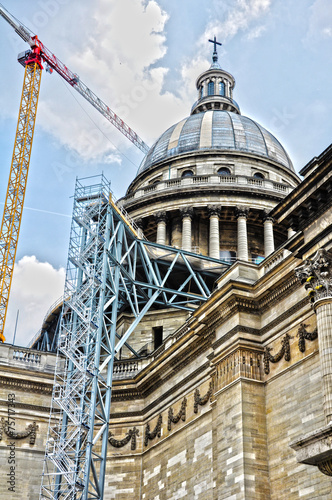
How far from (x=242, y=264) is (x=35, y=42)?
212 feet

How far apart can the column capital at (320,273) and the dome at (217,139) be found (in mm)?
Answer: 47230

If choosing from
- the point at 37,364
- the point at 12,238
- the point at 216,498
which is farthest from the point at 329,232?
the point at 12,238

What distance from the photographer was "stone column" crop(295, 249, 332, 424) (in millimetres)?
25688

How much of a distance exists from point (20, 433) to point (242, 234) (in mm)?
29960

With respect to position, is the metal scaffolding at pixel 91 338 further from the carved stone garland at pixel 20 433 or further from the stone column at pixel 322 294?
the stone column at pixel 322 294

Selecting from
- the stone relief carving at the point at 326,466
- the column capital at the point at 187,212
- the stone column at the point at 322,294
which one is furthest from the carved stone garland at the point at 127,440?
the column capital at the point at 187,212

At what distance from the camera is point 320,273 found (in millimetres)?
26672

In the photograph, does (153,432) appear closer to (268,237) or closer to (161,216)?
(268,237)

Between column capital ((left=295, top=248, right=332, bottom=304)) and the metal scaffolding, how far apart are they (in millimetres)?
17145

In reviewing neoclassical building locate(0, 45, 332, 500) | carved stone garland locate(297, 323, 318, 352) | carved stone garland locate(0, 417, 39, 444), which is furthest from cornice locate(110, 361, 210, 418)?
carved stone garland locate(297, 323, 318, 352)

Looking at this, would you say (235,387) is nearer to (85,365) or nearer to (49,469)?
(85,365)

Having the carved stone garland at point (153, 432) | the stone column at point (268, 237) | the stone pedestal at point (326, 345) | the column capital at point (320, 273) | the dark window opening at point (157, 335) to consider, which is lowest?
the stone pedestal at point (326, 345)

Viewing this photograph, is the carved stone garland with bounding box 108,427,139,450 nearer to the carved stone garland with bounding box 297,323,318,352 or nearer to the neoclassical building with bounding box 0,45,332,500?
the neoclassical building with bounding box 0,45,332,500

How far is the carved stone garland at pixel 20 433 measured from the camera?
141ft
